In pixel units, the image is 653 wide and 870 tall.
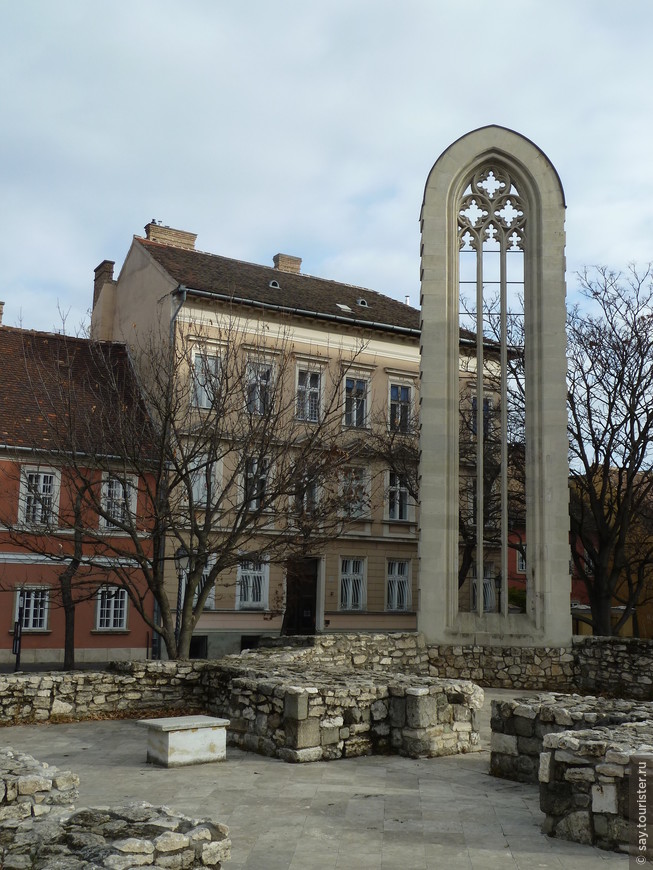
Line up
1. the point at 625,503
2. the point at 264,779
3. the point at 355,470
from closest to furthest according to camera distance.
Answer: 1. the point at 264,779
2. the point at 625,503
3. the point at 355,470

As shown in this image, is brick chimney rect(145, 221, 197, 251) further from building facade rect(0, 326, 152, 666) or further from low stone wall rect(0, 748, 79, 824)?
low stone wall rect(0, 748, 79, 824)

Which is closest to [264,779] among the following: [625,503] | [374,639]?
[374,639]

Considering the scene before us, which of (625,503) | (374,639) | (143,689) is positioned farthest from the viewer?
(625,503)

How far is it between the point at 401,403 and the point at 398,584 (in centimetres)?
662

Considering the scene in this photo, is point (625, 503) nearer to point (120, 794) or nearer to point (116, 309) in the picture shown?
point (120, 794)

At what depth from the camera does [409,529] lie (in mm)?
32844

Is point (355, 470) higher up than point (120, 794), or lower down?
higher up

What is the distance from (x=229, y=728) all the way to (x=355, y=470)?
572 inches

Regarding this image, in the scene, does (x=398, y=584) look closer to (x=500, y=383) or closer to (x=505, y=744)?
(x=500, y=383)

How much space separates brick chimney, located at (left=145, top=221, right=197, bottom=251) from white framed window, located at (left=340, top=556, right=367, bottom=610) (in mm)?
13383

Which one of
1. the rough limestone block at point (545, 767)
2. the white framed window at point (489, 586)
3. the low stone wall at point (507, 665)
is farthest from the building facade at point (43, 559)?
the rough limestone block at point (545, 767)

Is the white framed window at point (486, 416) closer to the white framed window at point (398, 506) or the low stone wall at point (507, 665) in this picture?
the white framed window at point (398, 506)

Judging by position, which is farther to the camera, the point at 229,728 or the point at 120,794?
the point at 229,728

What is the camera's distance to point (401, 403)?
32250 millimetres
